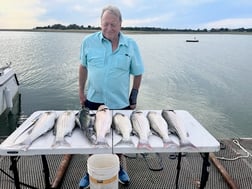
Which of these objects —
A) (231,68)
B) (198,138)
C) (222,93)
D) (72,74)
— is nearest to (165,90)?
(222,93)

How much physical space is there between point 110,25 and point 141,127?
107 centimetres

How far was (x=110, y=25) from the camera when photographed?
105 inches

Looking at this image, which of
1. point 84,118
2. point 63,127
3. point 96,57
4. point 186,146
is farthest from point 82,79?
point 186,146

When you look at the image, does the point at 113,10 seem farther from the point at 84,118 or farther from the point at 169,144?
the point at 169,144

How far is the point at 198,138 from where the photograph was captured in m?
2.13

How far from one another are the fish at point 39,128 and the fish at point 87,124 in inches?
9.2

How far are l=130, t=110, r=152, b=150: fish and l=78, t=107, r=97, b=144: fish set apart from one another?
1.07 ft

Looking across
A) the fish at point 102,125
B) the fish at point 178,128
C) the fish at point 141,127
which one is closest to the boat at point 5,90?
the fish at point 102,125

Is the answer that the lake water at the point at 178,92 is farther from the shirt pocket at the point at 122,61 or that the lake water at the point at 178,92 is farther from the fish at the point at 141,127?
the fish at the point at 141,127

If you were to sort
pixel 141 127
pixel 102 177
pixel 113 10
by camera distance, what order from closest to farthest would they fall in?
pixel 102 177
pixel 141 127
pixel 113 10

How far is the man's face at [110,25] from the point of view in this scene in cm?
264

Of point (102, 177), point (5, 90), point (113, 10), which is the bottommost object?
point (5, 90)

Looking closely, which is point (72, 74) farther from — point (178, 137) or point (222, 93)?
point (178, 137)

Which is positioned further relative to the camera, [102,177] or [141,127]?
[141,127]
